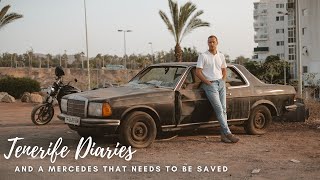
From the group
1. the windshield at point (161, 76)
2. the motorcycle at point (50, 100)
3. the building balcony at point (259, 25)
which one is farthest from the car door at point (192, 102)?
the building balcony at point (259, 25)

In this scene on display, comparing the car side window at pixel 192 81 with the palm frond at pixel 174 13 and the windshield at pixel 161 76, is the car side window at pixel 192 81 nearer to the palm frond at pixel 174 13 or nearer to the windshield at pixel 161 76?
the windshield at pixel 161 76

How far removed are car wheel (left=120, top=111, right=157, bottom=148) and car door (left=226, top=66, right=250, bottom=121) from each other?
1780 mm

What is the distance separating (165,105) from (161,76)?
3.38 ft

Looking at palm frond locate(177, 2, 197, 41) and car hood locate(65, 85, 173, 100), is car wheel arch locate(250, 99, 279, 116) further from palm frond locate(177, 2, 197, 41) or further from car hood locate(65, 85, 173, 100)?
palm frond locate(177, 2, 197, 41)

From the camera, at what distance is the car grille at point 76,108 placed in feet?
26.0

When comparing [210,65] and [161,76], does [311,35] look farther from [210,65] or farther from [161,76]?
[210,65]

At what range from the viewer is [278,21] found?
321 feet

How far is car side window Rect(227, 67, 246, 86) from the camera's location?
920 cm

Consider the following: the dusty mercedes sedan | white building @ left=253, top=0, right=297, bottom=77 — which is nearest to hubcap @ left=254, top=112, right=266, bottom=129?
the dusty mercedes sedan

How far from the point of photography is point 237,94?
9.05 meters

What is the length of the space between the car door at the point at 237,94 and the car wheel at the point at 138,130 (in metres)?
1.78

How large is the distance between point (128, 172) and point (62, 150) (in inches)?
79.4

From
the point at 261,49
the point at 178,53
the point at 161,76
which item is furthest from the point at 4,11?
the point at 261,49

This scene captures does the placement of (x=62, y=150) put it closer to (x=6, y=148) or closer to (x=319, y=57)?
(x=6, y=148)
